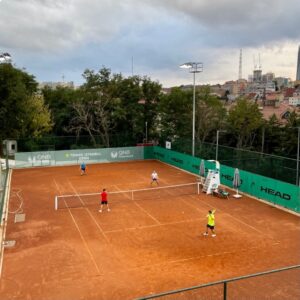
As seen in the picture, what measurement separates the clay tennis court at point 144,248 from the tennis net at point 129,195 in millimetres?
146

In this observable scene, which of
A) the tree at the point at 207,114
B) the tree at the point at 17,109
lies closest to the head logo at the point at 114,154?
the tree at the point at 17,109

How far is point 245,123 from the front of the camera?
47.2 m

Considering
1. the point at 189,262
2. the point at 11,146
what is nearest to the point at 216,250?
the point at 189,262

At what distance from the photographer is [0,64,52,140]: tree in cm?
4419

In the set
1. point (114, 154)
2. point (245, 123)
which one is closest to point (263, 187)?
point (114, 154)

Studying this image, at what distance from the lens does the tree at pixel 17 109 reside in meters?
44.2

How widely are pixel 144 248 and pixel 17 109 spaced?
3450cm

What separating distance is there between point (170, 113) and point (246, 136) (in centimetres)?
1068

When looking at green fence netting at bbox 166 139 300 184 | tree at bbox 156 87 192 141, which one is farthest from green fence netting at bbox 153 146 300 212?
tree at bbox 156 87 192 141

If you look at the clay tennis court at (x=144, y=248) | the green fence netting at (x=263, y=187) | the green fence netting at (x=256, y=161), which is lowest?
the clay tennis court at (x=144, y=248)

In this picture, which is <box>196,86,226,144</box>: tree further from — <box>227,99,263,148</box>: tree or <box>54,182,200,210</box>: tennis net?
<box>54,182,200,210</box>: tennis net

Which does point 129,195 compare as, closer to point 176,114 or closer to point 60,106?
point 176,114

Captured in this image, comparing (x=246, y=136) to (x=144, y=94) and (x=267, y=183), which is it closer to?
(x=144, y=94)

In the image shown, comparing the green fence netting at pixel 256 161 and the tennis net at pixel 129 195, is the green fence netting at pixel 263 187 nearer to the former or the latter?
the green fence netting at pixel 256 161
